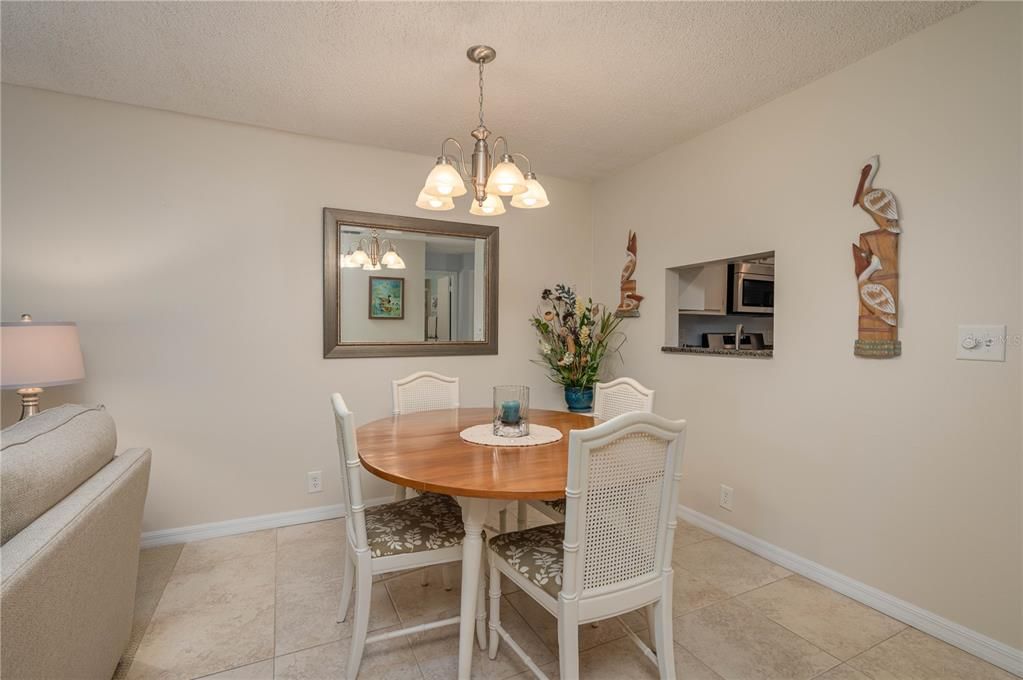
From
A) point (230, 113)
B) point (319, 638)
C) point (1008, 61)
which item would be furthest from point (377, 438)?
point (1008, 61)

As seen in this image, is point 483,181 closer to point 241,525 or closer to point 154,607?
point 154,607

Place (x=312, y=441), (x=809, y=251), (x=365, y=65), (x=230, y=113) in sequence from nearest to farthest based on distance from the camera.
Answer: (x=365, y=65) → (x=809, y=251) → (x=230, y=113) → (x=312, y=441)

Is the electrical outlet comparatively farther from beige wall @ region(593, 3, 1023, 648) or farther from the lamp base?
the lamp base

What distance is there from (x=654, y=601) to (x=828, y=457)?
131 cm

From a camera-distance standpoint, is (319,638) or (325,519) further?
(325,519)

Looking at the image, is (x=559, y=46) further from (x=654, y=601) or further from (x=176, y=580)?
(x=176, y=580)

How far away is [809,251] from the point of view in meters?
2.39

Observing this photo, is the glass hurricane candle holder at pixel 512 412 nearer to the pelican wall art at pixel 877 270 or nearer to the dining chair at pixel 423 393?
the dining chair at pixel 423 393

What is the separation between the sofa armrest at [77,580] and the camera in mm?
960

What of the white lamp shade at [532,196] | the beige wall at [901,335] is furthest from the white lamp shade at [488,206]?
the beige wall at [901,335]

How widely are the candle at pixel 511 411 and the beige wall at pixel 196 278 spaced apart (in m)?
1.44

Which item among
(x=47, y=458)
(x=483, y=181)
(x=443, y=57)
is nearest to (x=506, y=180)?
(x=483, y=181)

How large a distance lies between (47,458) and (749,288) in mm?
3977

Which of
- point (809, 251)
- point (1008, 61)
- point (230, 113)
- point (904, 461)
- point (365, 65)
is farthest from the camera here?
point (230, 113)
